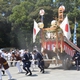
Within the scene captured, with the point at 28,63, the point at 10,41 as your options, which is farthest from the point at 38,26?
the point at 10,41

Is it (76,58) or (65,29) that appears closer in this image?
(65,29)

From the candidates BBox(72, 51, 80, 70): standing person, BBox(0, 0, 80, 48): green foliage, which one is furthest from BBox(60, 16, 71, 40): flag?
BBox(0, 0, 80, 48): green foliage

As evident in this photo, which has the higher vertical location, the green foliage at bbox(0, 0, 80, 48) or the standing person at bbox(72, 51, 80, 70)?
the green foliage at bbox(0, 0, 80, 48)

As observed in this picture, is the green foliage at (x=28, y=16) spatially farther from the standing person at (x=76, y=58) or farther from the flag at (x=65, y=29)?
the flag at (x=65, y=29)

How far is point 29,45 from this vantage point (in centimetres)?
4372

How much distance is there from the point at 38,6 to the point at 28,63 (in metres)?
29.9

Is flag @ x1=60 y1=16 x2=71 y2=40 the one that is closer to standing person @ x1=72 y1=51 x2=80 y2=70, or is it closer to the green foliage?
standing person @ x1=72 y1=51 x2=80 y2=70

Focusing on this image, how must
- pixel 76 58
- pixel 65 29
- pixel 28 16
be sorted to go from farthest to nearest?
pixel 28 16, pixel 76 58, pixel 65 29

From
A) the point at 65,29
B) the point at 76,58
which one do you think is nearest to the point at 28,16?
the point at 65,29

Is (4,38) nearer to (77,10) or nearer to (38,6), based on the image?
(38,6)

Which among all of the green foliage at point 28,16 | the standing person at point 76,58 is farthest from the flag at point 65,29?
the green foliage at point 28,16

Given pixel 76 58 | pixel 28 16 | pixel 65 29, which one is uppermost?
pixel 28 16

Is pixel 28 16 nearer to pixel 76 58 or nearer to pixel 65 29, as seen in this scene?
pixel 65 29

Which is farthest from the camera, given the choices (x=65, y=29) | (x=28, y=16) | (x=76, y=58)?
(x=28, y=16)
